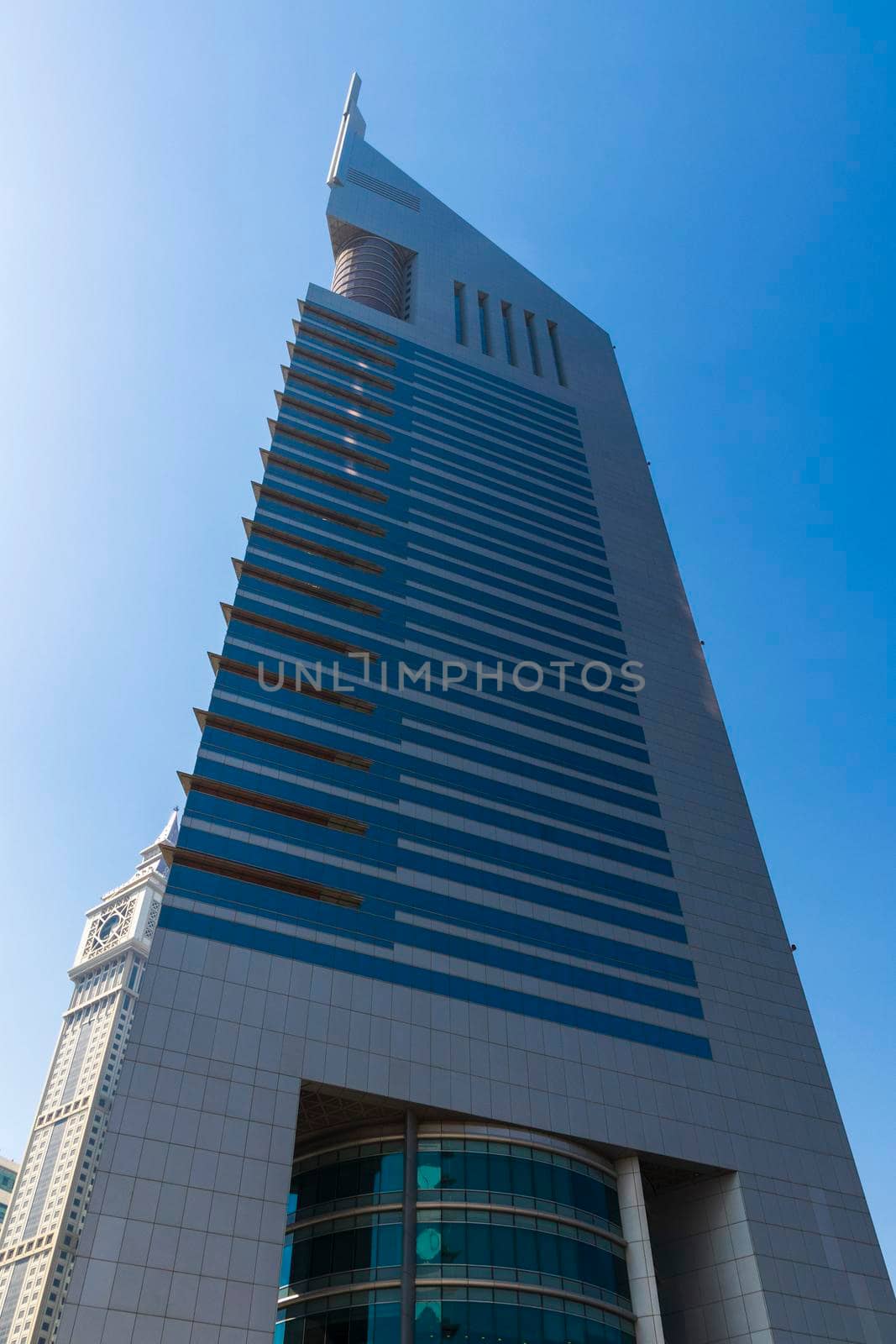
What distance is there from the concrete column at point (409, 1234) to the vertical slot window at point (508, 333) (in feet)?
242

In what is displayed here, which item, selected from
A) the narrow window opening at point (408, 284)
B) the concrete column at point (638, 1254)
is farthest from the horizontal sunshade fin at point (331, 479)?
the concrete column at point (638, 1254)

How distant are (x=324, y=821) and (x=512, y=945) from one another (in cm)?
1170

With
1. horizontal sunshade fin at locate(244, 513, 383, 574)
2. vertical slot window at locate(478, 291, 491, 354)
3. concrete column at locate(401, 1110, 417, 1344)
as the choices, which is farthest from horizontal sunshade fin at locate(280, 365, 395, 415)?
concrete column at locate(401, 1110, 417, 1344)

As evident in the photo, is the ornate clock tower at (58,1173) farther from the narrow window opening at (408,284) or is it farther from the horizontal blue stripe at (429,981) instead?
the horizontal blue stripe at (429,981)

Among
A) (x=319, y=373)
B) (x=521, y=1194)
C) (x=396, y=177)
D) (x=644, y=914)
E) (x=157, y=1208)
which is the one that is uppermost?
(x=396, y=177)

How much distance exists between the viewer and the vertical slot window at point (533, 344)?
101438 millimetres

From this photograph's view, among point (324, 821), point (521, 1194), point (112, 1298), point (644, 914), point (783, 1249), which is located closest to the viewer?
point (112, 1298)

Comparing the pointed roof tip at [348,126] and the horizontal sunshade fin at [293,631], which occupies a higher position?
the pointed roof tip at [348,126]

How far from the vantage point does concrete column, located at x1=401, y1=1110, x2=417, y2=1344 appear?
39719 millimetres

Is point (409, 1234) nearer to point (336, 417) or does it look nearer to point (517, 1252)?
point (517, 1252)

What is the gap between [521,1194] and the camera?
4466 cm

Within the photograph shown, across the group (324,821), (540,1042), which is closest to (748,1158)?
(540,1042)

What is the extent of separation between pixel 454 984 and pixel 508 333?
73.8m

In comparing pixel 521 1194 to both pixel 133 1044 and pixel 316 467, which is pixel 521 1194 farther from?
pixel 316 467
